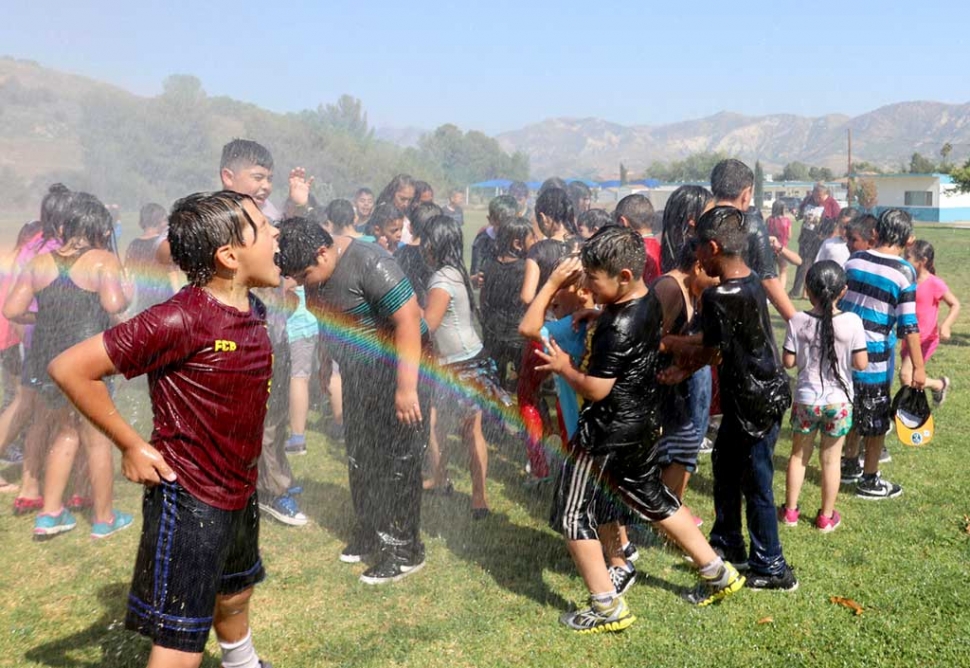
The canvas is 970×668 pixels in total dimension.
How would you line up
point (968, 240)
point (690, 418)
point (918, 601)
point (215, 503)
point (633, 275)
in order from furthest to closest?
point (968, 240) < point (690, 418) < point (918, 601) < point (633, 275) < point (215, 503)

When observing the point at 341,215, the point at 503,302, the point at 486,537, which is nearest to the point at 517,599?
the point at 486,537

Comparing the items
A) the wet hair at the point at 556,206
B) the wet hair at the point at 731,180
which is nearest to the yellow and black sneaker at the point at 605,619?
the wet hair at the point at 731,180

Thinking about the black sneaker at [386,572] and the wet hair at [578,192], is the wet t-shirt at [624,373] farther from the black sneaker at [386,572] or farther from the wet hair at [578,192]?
the wet hair at [578,192]

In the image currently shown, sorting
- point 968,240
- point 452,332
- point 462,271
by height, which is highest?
point 462,271

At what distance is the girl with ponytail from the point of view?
187 inches

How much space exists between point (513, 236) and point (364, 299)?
1.73m

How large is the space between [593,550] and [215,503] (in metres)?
1.75

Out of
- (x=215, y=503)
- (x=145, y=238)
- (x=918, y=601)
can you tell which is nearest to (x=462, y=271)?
(x=215, y=503)

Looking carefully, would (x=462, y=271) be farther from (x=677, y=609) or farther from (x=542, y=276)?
(x=677, y=609)

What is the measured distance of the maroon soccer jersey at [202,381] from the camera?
2.55m

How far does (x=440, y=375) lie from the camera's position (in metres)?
5.08

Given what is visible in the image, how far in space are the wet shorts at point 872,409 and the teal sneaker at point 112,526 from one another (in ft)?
15.8

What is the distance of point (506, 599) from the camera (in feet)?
13.6

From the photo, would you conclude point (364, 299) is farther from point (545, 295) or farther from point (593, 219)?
point (593, 219)
